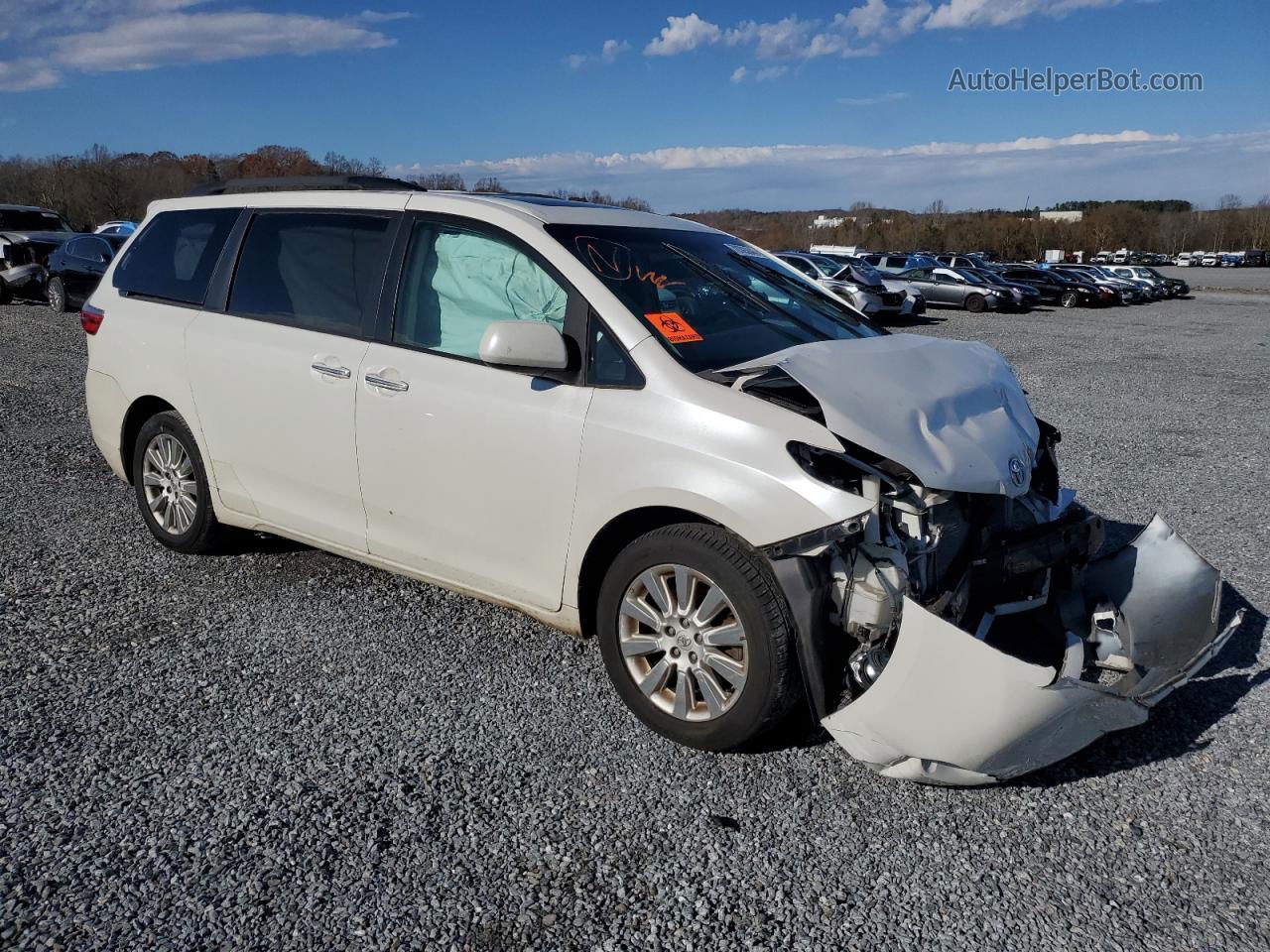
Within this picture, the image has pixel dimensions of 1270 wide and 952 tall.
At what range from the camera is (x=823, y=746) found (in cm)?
349

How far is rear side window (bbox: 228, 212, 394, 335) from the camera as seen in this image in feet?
13.9

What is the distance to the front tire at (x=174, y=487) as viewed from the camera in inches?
195

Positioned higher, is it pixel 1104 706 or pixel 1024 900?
pixel 1104 706

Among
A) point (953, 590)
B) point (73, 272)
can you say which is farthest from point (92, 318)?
point (73, 272)

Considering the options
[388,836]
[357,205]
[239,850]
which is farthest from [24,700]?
[357,205]

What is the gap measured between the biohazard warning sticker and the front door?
1.16ft

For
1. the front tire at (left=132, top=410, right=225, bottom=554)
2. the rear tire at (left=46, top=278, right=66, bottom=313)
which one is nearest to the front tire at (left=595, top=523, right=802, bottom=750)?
the front tire at (left=132, top=410, right=225, bottom=554)

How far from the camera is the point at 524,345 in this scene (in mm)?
3473

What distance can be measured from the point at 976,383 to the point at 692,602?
1445mm

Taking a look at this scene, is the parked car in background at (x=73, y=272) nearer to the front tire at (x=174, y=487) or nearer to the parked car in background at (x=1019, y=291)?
the front tire at (x=174, y=487)

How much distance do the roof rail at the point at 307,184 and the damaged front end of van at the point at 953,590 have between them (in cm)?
218

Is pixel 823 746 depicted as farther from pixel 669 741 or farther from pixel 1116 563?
pixel 1116 563

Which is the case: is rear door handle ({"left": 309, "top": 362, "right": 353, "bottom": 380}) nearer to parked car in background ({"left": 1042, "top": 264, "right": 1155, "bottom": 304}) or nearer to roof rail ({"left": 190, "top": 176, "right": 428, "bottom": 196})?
roof rail ({"left": 190, "top": 176, "right": 428, "bottom": 196})

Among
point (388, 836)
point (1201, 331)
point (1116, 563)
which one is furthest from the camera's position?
point (1201, 331)
